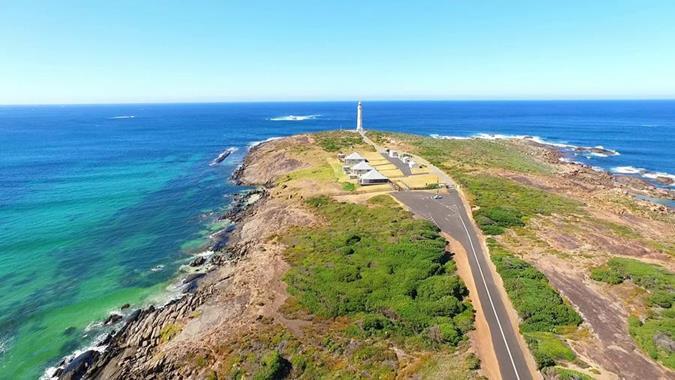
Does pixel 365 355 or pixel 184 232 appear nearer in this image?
pixel 365 355

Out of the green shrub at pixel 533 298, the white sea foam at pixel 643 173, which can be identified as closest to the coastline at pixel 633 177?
the white sea foam at pixel 643 173

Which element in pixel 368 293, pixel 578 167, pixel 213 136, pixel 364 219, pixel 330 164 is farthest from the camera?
pixel 213 136

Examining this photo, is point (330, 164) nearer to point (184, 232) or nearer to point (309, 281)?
point (184, 232)

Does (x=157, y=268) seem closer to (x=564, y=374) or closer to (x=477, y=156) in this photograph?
(x=564, y=374)

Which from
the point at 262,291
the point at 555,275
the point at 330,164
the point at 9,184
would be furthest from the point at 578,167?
the point at 9,184

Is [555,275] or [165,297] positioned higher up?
[555,275]

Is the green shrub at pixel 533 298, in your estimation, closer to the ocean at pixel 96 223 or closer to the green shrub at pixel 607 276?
the green shrub at pixel 607 276
